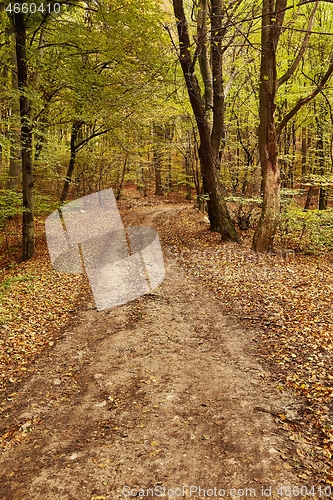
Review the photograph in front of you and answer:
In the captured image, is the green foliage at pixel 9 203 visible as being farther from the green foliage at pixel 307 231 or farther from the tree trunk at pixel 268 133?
the green foliage at pixel 307 231

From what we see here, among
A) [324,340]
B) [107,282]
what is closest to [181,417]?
[324,340]

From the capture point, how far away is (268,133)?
1012 cm

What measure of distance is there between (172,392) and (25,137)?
968 cm

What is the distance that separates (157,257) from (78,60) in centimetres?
754

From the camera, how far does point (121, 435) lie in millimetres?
3988

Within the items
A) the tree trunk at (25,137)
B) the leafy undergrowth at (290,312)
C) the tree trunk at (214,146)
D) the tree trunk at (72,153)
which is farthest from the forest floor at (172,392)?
the tree trunk at (72,153)

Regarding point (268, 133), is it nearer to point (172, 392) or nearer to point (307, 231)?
point (307, 231)

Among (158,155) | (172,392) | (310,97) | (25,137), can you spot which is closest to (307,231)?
(310,97)

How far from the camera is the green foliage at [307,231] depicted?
42.0ft

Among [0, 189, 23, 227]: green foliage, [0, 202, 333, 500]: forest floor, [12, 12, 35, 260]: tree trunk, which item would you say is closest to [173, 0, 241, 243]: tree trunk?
[0, 202, 333, 500]: forest floor

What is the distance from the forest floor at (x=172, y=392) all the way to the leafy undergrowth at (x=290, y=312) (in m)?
0.03

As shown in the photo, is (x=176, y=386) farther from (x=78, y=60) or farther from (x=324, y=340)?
(x=78, y=60)

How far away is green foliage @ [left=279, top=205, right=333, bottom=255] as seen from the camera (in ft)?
42.0

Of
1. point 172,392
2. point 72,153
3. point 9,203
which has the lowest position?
point 172,392
